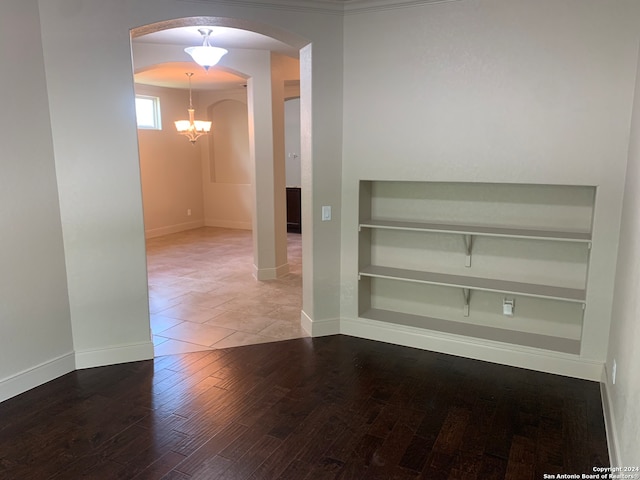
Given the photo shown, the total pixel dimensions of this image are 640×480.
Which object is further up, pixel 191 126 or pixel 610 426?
pixel 191 126

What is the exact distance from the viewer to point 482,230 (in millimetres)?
3430

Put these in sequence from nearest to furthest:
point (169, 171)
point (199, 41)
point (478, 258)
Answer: point (478, 258) → point (199, 41) → point (169, 171)

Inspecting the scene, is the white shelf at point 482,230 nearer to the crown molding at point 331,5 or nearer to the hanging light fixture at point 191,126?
the crown molding at point 331,5

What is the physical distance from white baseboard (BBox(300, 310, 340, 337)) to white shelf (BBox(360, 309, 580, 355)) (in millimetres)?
252

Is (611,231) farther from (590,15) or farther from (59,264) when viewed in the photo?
(59,264)

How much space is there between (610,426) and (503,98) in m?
2.15

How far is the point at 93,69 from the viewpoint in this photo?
3107 mm

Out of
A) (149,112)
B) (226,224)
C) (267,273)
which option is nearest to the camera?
(267,273)

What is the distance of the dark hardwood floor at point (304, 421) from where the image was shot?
2.30 m

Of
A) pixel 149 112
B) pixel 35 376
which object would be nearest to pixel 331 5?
pixel 35 376

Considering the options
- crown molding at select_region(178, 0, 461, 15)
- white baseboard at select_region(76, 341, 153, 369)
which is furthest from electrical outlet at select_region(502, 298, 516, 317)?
white baseboard at select_region(76, 341, 153, 369)

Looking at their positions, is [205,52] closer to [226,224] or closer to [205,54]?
[205,54]

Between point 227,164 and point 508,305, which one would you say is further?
point 227,164

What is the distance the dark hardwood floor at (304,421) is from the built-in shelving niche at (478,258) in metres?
0.43
